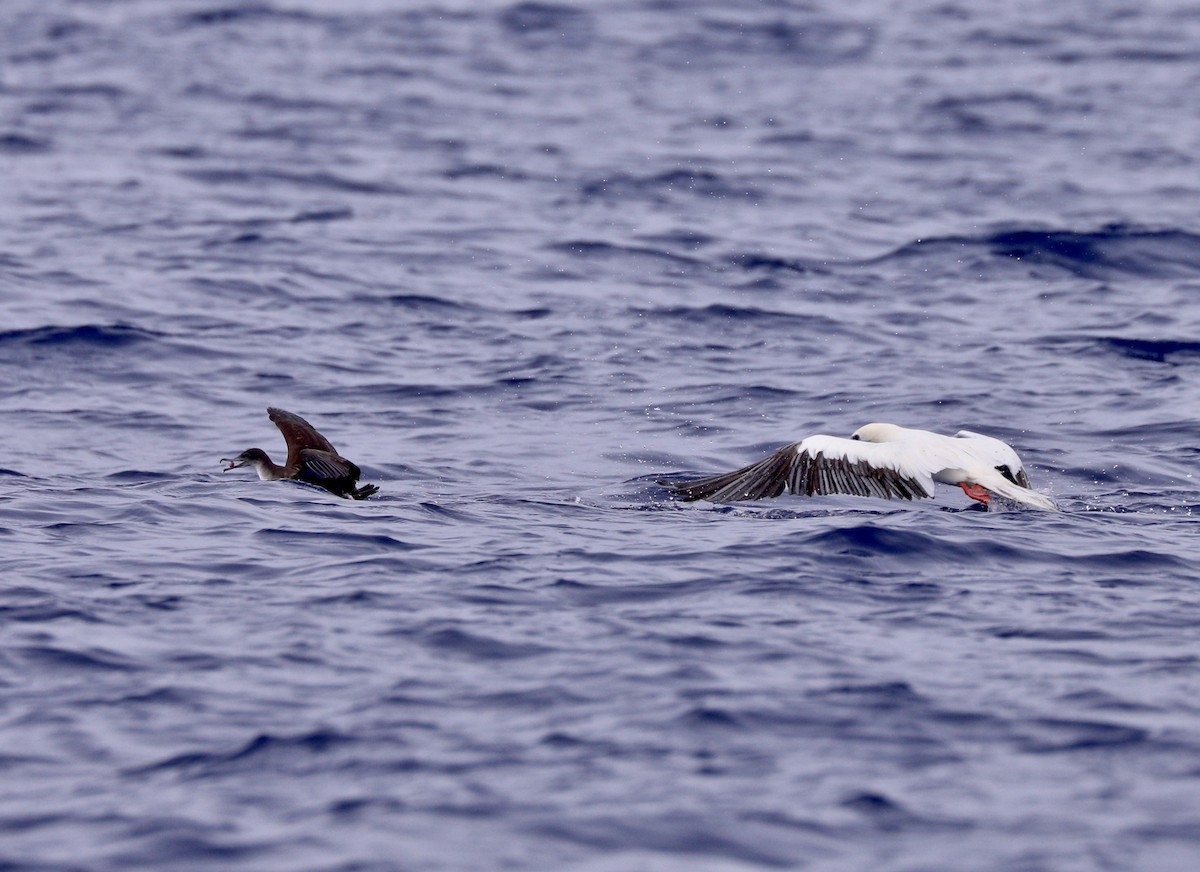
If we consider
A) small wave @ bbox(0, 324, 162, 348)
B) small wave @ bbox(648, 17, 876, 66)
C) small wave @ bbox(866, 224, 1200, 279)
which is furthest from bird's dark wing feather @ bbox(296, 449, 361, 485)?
small wave @ bbox(648, 17, 876, 66)

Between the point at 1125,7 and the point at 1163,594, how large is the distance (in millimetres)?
32652

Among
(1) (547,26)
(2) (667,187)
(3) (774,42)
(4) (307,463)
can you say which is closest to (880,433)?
(4) (307,463)

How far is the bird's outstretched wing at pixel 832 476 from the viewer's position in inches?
422

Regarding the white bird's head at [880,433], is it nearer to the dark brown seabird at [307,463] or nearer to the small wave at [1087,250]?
the dark brown seabird at [307,463]

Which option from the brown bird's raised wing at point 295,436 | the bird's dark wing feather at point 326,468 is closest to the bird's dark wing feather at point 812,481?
the bird's dark wing feather at point 326,468

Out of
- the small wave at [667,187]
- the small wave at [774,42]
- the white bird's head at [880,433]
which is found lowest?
the white bird's head at [880,433]

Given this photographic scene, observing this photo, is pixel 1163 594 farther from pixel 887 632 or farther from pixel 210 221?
pixel 210 221

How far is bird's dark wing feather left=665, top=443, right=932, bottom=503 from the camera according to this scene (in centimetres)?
1071

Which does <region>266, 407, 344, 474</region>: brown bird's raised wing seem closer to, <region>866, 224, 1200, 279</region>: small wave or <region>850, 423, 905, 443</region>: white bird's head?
<region>850, 423, 905, 443</region>: white bird's head

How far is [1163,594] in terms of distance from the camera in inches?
339

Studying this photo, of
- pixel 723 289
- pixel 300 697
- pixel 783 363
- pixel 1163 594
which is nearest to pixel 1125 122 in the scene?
pixel 723 289

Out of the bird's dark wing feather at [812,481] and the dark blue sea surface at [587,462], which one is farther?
the bird's dark wing feather at [812,481]

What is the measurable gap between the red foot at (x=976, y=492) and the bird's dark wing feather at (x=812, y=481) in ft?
0.89

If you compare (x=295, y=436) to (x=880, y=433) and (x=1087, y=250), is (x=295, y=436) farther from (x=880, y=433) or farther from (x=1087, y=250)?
(x=1087, y=250)
